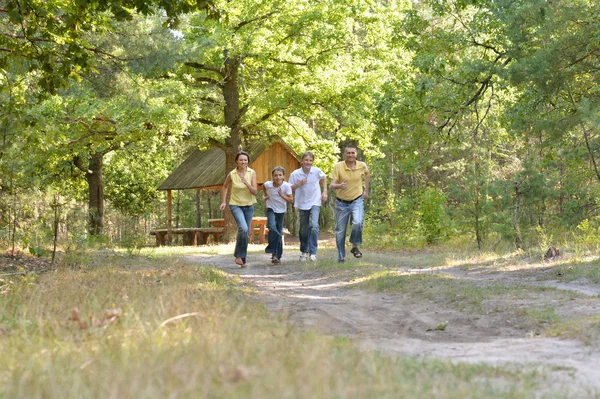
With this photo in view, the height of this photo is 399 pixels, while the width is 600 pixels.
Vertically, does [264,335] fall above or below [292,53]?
below

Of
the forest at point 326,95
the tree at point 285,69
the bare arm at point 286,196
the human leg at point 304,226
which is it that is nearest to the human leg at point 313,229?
the human leg at point 304,226

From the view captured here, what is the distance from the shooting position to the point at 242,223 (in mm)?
13195

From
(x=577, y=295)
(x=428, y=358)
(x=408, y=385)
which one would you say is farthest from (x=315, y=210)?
(x=408, y=385)

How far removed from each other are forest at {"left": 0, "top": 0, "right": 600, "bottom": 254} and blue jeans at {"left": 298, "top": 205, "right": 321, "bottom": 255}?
3429 mm

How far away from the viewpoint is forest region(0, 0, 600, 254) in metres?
12.3

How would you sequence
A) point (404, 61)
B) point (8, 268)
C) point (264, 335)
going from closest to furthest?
1. point (264, 335)
2. point (8, 268)
3. point (404, 61)

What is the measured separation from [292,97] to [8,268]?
49.7 ft

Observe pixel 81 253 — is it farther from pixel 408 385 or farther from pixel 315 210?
pixel 408 385

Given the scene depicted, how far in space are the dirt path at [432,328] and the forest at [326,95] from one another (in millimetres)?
4001

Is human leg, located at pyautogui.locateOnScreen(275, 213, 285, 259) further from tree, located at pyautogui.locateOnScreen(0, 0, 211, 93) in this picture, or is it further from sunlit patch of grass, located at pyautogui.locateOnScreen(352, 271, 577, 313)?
tree, located at pyautogui.locateOnScreen(0, 0, 211, 93)

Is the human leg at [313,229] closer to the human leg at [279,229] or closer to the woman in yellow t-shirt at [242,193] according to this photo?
the human leg at [279,229]

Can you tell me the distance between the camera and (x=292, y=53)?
2600 cm

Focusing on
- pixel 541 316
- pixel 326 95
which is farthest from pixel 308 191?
pixel 326 95

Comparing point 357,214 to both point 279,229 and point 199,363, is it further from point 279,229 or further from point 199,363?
point 199,363
